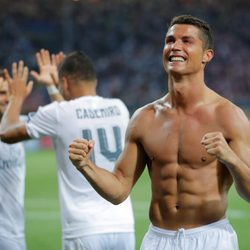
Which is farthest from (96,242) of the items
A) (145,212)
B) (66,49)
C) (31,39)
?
(31,39)

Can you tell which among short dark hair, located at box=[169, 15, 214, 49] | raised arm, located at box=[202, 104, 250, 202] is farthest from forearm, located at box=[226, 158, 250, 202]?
short dark hair, located at box=[169, 15, 214, 49]

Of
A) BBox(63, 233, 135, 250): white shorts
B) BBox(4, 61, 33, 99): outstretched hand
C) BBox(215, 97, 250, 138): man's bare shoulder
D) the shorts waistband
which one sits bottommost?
BBox(63, 233, 135, 250): white shorts

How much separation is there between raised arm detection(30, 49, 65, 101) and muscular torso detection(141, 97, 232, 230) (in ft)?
6.96

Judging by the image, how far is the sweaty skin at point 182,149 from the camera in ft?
14.9

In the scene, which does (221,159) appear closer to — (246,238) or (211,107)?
(211,107)

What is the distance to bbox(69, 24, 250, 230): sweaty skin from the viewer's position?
4531 mm

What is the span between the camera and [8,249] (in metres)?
6.45

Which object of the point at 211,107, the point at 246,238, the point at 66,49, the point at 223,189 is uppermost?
the point at 66,49

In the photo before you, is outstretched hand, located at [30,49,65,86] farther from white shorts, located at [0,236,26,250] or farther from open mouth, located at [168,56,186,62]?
open mouth, located at [168,56,186,62]

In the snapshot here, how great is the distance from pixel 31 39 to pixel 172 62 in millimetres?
25616

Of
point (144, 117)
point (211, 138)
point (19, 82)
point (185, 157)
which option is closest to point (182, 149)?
point (185, 157)

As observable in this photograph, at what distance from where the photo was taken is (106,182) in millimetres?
4609

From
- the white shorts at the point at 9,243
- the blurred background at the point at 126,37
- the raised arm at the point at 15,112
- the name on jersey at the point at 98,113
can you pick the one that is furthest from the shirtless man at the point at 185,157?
the blurred background at the point at 126,37

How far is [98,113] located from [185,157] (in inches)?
58.1
